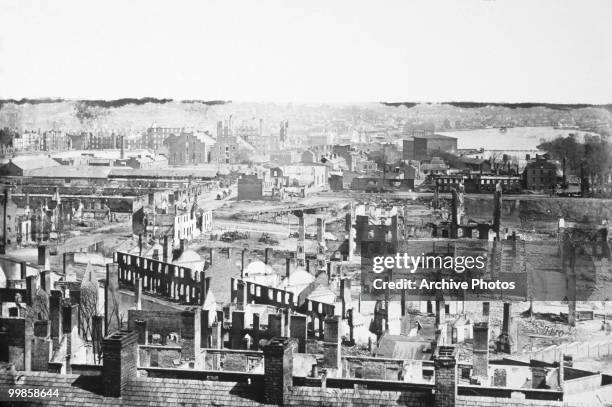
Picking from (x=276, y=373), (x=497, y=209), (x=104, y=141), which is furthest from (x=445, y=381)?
(x=104, y=141)

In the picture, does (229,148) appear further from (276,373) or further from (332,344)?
(276,373)

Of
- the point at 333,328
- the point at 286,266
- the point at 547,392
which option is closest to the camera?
the point at 547,392

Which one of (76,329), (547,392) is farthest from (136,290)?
(547,392)

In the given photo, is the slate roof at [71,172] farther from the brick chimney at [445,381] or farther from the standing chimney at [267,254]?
the brick chimney at [445,381]

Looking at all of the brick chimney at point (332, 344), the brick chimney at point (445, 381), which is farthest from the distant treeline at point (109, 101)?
the brick chimney at point (445, 381)

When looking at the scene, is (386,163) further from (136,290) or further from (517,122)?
(136,290)

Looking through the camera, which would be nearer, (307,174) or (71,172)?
(307,174)

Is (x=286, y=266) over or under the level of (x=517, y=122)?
under
